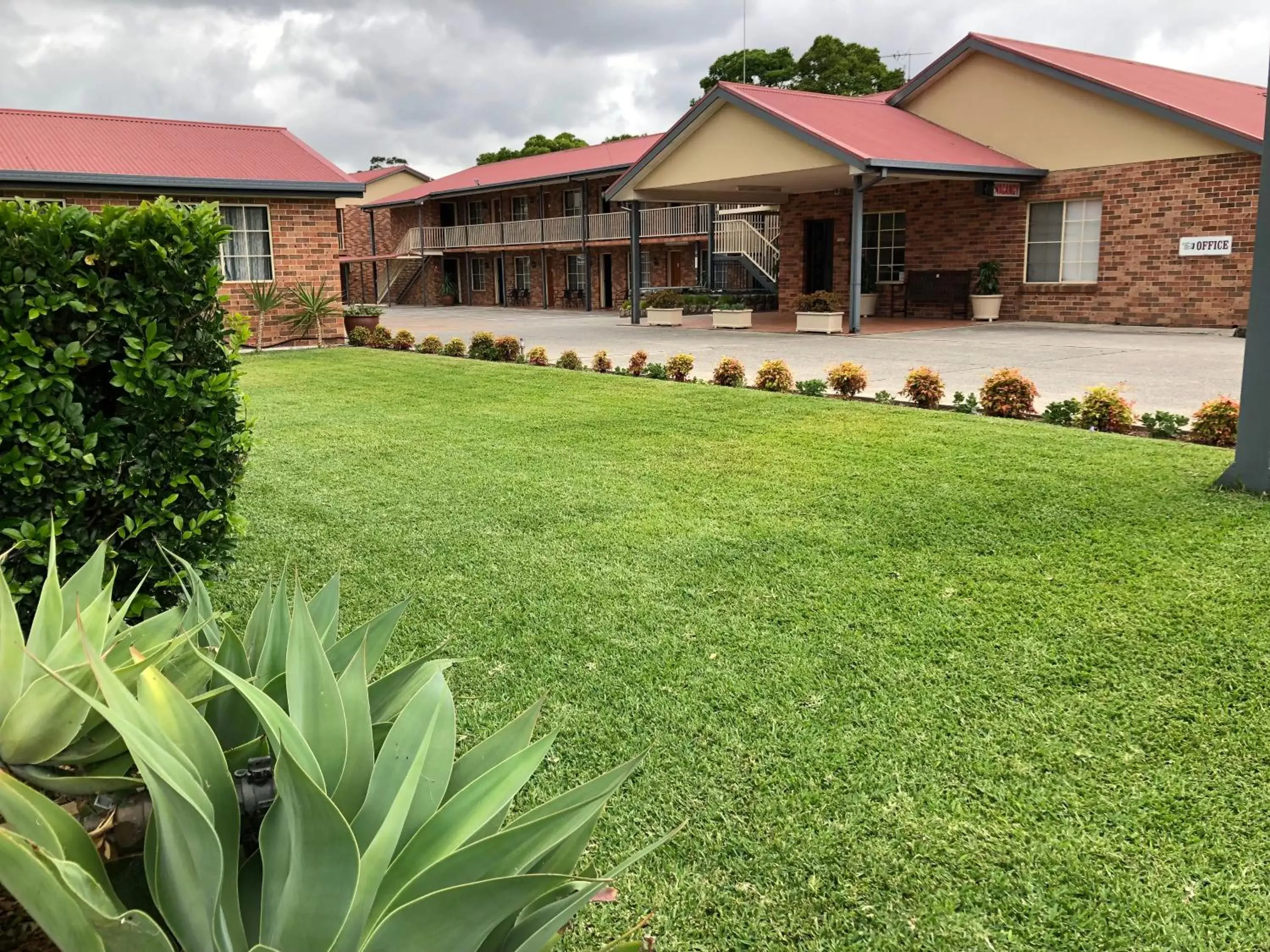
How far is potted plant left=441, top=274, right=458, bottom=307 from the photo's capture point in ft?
132

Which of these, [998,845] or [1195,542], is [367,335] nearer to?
[1195,542]

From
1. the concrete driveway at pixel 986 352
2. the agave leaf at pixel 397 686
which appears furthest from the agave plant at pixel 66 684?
the concrete driveway at pixel 986 352

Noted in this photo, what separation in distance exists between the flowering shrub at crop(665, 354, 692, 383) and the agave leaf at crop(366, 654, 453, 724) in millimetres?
10558

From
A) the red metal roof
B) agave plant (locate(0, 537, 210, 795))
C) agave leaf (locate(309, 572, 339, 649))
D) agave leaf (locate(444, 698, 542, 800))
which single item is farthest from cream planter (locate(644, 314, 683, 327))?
agave leaf (locate(444, 698, 542, 800))

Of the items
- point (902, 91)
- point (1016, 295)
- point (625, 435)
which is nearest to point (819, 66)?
point (902, 91)

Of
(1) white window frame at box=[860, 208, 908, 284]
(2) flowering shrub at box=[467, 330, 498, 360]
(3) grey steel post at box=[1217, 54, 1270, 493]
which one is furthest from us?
(1) white window frame at box=[860, 208, 908, 284]

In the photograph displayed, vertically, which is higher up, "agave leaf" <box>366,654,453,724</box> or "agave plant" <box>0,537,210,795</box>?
"agave plant" <box>0,537,210,795</box>

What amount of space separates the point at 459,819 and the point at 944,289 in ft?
73.2

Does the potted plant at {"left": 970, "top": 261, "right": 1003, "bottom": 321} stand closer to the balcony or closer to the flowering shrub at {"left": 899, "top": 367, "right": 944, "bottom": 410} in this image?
the balcony

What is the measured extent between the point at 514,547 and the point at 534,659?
152 cm

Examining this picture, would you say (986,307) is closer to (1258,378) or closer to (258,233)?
(258,233)

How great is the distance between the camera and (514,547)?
17.5 feet

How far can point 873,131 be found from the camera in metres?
20.2

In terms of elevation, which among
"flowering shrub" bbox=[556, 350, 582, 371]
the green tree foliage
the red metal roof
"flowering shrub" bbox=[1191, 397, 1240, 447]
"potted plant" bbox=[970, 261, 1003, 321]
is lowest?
"flowering shrub" bbox=[1191, 397, 1240, 447]
